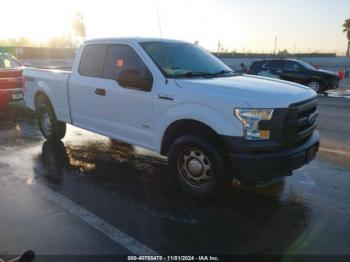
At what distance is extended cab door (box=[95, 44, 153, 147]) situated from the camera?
5.02m

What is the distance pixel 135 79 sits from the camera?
4938 millimetres

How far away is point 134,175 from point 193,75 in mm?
1744

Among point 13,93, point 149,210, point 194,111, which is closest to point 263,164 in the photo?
point 194,111

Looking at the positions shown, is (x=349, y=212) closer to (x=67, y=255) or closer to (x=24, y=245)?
(x=67, y=255)

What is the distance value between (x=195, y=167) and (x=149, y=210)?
78cm

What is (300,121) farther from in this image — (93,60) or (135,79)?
(93,60)

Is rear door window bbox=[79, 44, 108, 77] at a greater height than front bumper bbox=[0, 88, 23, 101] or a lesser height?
greater

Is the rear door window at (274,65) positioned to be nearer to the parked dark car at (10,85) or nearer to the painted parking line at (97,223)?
the parked dark car at (10,85)

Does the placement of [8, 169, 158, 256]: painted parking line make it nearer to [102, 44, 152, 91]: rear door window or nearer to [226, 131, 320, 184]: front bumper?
[226, 131, 320, 184]: front bumper

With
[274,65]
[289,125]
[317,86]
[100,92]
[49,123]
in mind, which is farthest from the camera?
[274,65]

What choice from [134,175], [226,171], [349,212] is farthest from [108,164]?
[349,212]

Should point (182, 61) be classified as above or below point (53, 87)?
above

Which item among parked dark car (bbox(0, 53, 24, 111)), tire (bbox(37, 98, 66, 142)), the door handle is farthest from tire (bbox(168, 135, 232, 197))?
parked dark car (bbox(0, 53, 24, 111))

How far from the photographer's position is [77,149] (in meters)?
7.02
